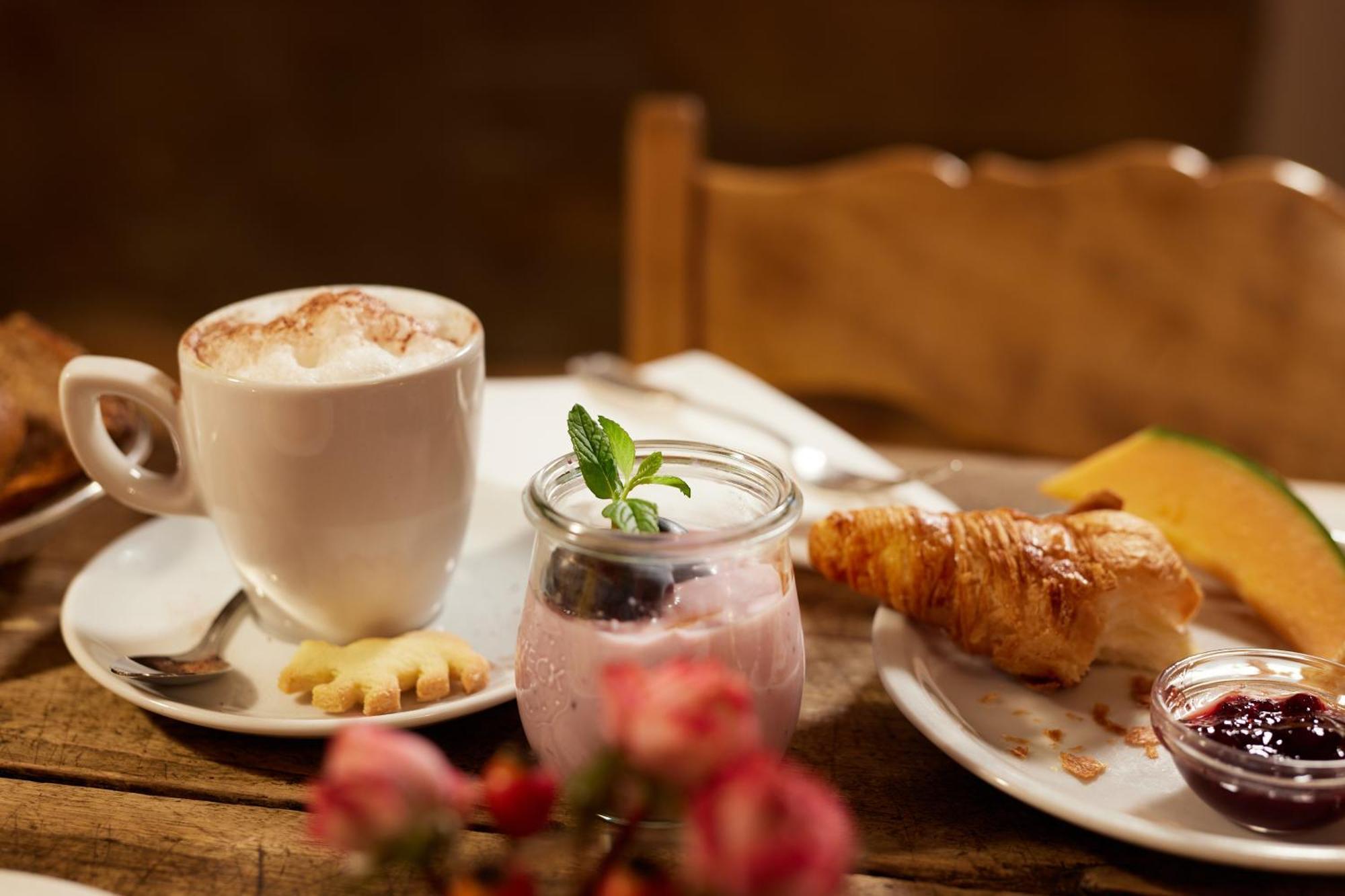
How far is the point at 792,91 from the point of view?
3750 mm

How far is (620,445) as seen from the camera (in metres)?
0.78

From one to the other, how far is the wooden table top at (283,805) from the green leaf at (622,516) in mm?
199

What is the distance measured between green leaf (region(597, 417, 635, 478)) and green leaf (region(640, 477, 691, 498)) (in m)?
0.02

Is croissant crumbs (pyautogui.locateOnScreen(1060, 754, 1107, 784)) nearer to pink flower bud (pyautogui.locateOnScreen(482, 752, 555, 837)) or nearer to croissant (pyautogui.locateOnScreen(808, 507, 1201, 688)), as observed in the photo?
croissant (pyautogui.locateOnScreen(808, 507, 1201, 688))

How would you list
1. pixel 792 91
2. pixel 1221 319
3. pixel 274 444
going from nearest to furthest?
pixel 274 444 → pixel 1221 319 → pixel 792 91

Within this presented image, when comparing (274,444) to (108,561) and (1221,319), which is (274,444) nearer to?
(108,561)

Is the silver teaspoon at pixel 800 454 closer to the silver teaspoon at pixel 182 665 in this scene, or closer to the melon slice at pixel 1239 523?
the melon slice at pixel 1239 523

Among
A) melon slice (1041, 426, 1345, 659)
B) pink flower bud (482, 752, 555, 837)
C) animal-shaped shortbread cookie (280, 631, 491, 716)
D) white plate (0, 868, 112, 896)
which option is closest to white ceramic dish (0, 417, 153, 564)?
animal-shaped shortbread cookie (280, 631, 491, 716)

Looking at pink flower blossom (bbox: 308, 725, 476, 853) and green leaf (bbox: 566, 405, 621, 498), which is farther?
green leaf (bbox: 566, 405, 621, 498)

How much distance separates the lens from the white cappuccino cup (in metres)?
0.87

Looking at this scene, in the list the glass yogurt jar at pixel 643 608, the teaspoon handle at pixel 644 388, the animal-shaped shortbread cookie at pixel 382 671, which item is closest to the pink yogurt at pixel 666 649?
the glass yogurt jar at pixel 643 608

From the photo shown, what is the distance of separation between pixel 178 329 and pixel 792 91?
2.31 meters

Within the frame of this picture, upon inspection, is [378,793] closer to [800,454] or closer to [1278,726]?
[1278,726]

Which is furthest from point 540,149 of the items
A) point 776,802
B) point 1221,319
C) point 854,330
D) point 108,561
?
point 776,802
